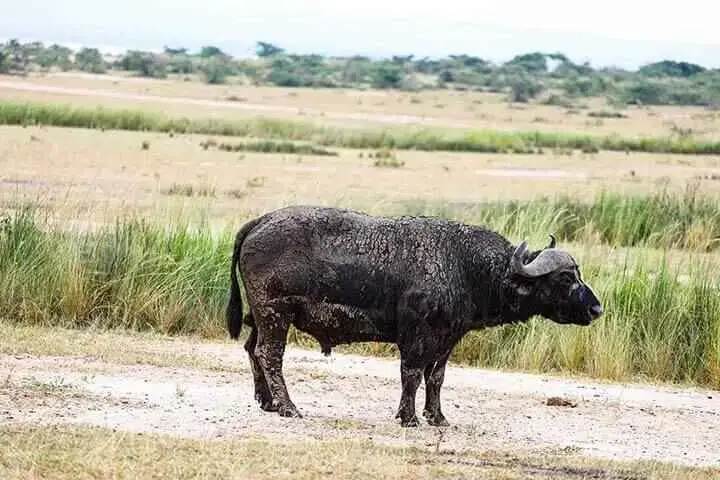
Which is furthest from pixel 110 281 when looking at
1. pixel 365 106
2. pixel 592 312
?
pixel 365 106

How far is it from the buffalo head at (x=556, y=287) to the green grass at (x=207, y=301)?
335 cm

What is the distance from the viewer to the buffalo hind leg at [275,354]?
37.8ft

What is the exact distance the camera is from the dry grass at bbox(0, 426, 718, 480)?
30.6 feet

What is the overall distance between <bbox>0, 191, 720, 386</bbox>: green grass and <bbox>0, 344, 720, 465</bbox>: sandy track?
23.0 inches

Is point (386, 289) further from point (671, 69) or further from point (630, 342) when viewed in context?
point (671, 69)

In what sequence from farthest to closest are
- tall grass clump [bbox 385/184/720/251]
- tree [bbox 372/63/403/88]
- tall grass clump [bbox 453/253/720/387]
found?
tree [bbox 372/63/403/88]
tall grass clump [bbox 385/184/720/251]
tall grass clump [bbox 453/253/720/387]

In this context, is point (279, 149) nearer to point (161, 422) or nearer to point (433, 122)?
point (433, 122)

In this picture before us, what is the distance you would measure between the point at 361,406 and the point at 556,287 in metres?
1.82

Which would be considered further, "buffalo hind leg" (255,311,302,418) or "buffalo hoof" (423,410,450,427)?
"buffalo hoof" (423,410,450,427)

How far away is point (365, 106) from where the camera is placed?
72438 mm

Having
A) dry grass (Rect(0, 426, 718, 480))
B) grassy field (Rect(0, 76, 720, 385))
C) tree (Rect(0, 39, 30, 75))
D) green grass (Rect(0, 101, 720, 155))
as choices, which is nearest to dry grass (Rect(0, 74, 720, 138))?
grassy field (Rect(0, 76, 720, 385))

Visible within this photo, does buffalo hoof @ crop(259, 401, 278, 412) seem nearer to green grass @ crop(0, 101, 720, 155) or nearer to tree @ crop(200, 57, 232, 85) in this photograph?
green grass @ crop(0, 101, 720, 155)

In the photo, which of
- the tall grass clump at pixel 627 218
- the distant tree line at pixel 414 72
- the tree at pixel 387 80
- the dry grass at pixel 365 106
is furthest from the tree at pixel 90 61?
the tall grass clump at pixel 627 218

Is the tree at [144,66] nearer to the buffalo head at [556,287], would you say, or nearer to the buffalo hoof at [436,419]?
the buffalo hoof at [436,419]
